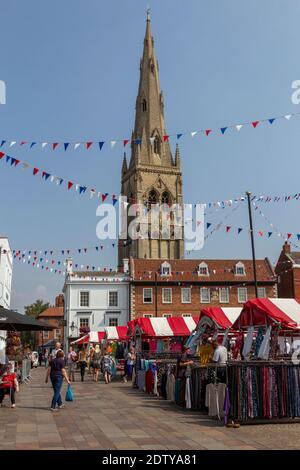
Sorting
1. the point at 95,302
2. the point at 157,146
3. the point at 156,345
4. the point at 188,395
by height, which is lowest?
the point at 188,395

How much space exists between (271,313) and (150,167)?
67866 millimetres

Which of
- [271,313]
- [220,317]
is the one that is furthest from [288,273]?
[271,313]

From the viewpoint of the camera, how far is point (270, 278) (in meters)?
51.6

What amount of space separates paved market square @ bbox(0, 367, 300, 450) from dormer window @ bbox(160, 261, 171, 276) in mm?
37749

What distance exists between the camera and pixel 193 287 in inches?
2051

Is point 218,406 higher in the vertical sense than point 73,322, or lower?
lower

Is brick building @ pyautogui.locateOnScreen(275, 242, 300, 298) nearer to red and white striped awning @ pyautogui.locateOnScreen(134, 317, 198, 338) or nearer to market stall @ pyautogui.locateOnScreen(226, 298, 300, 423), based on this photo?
red and white striped awning @ pyautogui.locateOnScreen(134, 317, 198, 338)

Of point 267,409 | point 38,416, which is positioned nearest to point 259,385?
point 267,409

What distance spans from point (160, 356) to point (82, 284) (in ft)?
100

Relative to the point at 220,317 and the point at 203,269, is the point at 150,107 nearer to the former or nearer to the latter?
the point at 203,269

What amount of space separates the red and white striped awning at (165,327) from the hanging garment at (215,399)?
11.6 metres

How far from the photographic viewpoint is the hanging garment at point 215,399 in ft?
38.0

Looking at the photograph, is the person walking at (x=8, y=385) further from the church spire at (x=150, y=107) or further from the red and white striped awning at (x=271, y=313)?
the church spire at (x=150, y=107)

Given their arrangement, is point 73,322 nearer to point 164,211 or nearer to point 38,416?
point 164,211
